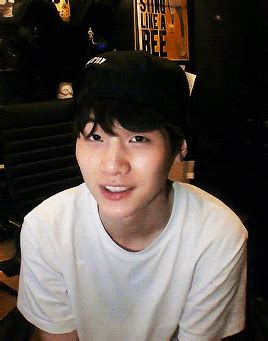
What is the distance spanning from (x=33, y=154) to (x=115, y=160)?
933mm

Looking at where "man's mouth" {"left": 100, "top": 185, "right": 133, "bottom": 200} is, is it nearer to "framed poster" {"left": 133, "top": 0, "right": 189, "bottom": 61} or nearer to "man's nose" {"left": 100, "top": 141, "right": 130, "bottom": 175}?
"man's nose" {"left": 100, "top": 141, "right": 130, "bottom": 175}

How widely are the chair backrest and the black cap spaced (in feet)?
2.63

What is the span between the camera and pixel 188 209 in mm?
975

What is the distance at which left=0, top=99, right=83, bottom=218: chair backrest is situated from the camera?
157 cm

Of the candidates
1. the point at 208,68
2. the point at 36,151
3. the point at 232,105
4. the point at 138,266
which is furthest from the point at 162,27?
the point at 138,266

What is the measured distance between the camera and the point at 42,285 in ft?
3.14

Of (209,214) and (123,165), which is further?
(209,214)

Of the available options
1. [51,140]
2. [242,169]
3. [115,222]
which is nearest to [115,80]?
[115,222]

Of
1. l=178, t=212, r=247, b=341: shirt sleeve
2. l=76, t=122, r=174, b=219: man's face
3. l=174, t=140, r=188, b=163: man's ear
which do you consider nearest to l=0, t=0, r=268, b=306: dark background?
l=178, t=212, r=247, b=341: shirt sleeve

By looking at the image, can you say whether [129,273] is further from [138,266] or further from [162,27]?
[162,27]

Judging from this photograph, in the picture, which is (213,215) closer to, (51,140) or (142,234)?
(142,234)

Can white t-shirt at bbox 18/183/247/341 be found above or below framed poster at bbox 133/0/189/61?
below

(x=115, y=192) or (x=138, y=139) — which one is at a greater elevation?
(x=138, y=139)

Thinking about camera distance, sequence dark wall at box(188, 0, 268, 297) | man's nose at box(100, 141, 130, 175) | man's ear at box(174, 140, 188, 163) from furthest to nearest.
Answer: dark wall at box(188, 0, 268, 297) < man's ear at box(174, 140, 188, 163) < man's nose at box(100, 141, 130, 175)
